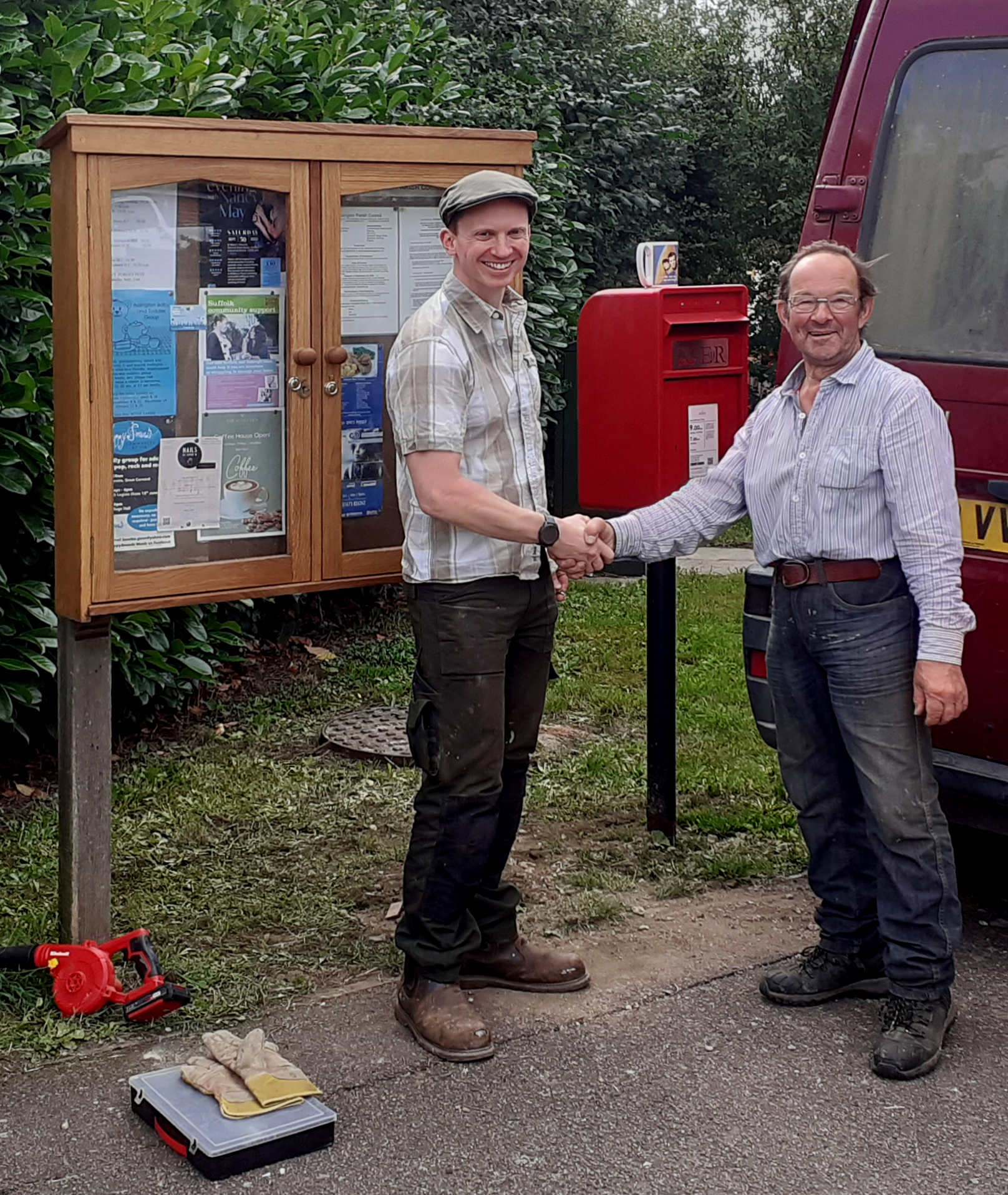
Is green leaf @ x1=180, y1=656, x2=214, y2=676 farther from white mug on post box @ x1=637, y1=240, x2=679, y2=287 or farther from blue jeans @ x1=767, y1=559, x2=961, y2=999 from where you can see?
blue jeans @ x1=767, y1=559, x2=961, y2=999

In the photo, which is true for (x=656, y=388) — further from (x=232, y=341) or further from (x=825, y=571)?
(x=232, y=341)

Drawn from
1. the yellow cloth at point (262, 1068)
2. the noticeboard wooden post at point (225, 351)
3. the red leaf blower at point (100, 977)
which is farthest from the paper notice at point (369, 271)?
the yellow cloth at point (262, 1068)

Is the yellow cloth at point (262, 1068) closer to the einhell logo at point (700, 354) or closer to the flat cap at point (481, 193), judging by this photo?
the flat cap at point (481, 193)

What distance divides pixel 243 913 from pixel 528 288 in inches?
196

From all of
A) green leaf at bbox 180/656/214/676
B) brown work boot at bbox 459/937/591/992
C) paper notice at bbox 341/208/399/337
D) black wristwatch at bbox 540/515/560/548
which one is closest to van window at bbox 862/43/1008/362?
black wristwatch at bbox 540/515/560/548

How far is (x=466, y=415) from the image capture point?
375 centimetres

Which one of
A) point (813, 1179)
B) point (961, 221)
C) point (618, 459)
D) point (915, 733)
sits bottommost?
point (813, 1179)

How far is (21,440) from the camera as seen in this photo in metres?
5.01

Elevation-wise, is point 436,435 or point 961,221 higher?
point 961,221

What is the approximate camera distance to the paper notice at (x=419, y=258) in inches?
174

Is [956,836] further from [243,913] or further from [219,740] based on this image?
[219,740]

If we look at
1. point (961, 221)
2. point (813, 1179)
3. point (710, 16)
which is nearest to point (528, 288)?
point (961, 221)

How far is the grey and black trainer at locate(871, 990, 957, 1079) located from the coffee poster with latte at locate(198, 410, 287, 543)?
1.96 metres

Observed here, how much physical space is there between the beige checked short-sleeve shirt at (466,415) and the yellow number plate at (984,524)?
42.2 inches
